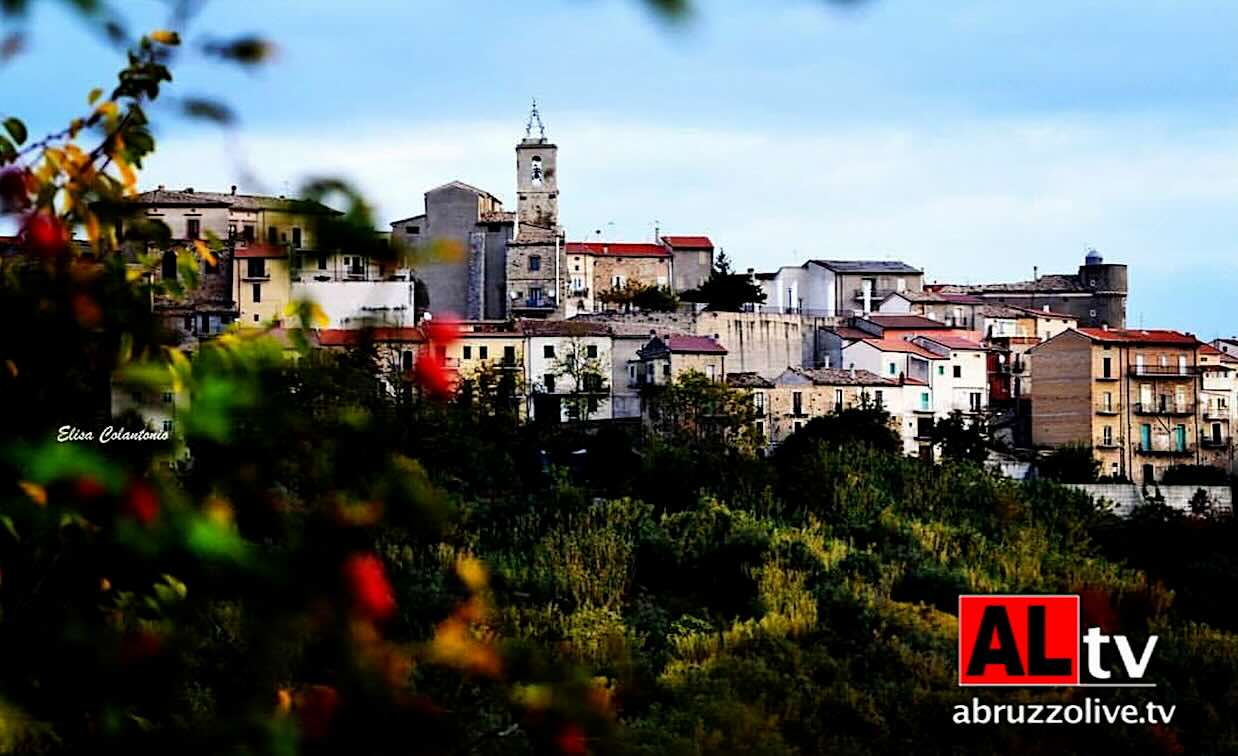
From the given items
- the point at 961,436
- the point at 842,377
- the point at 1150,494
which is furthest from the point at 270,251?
the point at 842,377

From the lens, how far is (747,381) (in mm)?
33625

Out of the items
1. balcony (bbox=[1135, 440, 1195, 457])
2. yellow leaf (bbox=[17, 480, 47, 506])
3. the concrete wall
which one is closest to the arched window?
yellow leaf (bbox=[17, 480, 47, 506])

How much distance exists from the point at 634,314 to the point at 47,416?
34201mm

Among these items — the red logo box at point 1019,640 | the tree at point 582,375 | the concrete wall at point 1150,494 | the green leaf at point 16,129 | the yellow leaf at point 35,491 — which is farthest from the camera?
the tree at point 582,375

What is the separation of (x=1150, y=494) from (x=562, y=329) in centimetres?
1180

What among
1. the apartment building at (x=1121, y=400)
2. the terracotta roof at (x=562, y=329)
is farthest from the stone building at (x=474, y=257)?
the apartment building at (x=1121, y=400)

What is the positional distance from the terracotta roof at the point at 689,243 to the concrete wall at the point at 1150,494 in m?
16.8

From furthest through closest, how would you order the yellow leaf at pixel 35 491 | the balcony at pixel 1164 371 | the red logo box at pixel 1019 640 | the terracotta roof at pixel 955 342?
the terracotta roof at pixel 955 342, the balcony at pixel 1164 371, the red logo box at pixel 1019 640, the yellow leaf at pixel 35 491

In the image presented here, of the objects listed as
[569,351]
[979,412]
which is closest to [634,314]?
[569,351]

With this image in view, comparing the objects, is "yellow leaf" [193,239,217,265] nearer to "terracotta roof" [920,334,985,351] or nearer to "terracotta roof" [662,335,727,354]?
"terracotta roof" [662,335,727,354]

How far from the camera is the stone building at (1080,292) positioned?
4378 centimetres

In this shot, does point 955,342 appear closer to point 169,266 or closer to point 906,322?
point 906,322

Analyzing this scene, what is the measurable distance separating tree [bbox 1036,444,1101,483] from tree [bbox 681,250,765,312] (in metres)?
8.00

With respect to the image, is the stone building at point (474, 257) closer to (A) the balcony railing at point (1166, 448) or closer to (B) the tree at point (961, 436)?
(B) the tree at point (961, 436)
